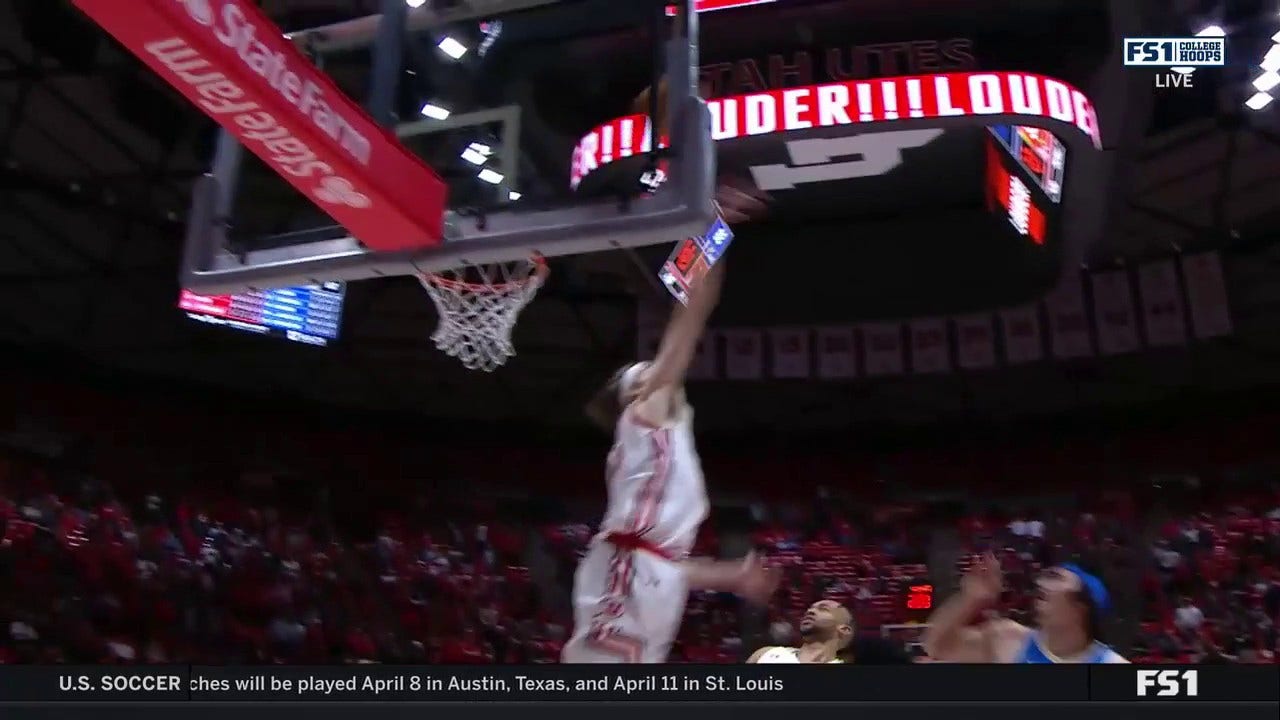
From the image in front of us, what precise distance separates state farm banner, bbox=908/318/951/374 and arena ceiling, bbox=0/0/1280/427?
0.37 meters

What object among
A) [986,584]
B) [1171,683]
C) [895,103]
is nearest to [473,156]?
[986,584]

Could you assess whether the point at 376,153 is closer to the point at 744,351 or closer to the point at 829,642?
the point at 829,642

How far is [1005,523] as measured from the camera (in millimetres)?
10297

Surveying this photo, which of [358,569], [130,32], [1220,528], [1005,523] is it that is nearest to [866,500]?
[1005,523]

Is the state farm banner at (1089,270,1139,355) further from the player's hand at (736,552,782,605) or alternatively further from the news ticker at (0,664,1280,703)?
the player's hand at (736,552,782,605)

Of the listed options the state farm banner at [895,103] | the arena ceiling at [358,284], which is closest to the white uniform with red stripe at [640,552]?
the state farm banner at [895,103]

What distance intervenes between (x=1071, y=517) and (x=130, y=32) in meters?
9.32

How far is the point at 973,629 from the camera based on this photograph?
2.99 metres

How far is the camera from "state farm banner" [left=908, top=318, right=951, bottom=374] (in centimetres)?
979

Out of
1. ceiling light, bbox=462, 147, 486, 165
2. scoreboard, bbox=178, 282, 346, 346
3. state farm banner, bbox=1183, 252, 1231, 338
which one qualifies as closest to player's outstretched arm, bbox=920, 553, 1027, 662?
ceiling light, bbox=462, 147, 486, 165

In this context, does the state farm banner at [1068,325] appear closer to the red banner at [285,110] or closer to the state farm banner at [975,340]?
the state farm banner at [975,340]

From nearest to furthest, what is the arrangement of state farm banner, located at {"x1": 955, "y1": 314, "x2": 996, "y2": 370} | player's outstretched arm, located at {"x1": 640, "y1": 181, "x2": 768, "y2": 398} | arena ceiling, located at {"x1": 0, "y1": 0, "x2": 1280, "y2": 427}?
player's outstretched arm, located at {"x1": 640, "y1": 181, "x2": 768, "y2": 398}, arena ceiling, located at {"x1": 0, "y1": 0, "x2": 1280, "y2": 427}, state farm banner, located at {"x1": 955, "y1": 314, "x2": 996, "y2": 370}

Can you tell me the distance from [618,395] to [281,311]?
655 centimetres

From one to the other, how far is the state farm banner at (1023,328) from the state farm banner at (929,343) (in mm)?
489
